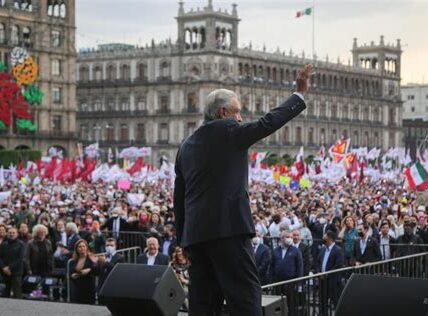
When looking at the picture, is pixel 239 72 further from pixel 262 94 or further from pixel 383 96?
pixel 383 96

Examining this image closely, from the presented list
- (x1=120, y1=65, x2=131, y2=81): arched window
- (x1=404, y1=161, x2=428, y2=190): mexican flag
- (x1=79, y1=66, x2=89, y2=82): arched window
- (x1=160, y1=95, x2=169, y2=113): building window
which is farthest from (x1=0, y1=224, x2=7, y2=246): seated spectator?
(x1=79, y1=66, x2=89, y2=82): arched window

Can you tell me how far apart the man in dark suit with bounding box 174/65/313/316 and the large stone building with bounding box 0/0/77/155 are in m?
71.9

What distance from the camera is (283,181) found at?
136 ft

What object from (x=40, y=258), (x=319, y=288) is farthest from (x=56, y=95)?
(x=319, y=288)

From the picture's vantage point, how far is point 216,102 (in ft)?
19.9

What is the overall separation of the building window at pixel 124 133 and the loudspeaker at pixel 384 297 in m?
94.3

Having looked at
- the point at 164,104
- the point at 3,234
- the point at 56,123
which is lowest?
the point at 3,234

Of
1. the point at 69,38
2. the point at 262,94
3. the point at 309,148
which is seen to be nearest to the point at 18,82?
the point at 69,38

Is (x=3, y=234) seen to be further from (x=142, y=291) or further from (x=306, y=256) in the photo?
(x=142, y=291)

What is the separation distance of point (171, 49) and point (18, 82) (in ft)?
90.8

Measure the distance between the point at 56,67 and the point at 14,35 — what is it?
522 cm

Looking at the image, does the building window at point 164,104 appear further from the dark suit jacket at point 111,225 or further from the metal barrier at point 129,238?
the metal barrier at point 129,238

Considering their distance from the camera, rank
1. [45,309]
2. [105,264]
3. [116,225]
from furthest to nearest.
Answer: [116,225] → [105,264] → [45,309]

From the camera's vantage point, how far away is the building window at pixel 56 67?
81.0 meters
